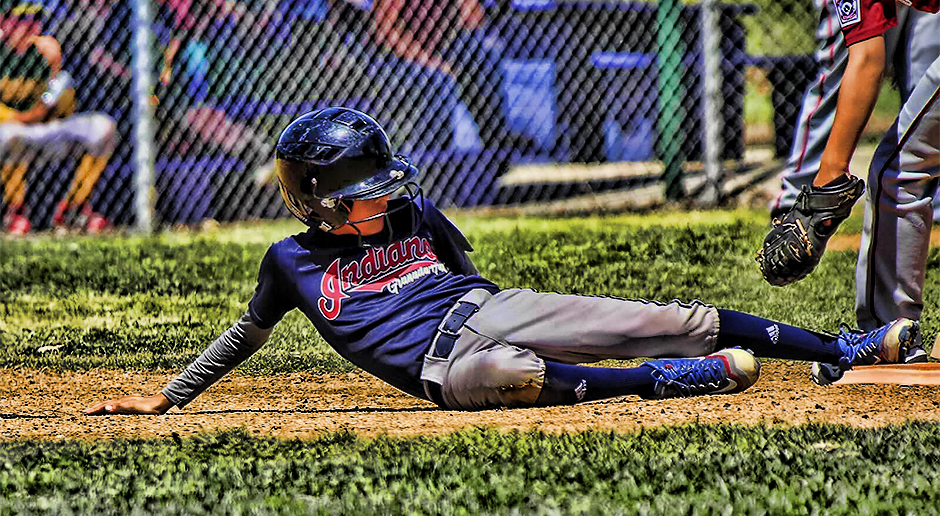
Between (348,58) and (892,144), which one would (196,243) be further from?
(892,144)

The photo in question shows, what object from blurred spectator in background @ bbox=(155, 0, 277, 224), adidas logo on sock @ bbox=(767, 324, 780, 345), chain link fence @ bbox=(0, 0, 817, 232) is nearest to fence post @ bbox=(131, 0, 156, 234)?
chain link fence @ bbox=(0, 0, 817, 232)

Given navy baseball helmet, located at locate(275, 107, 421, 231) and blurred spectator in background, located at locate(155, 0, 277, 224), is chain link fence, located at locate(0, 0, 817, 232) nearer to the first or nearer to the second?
blurred spectator in background, located at locate(155, 0, 277, 224)

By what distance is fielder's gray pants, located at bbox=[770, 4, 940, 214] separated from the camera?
458 centimetres

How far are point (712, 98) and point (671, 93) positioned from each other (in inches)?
17.1

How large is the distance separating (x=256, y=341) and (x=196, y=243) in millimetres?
4217

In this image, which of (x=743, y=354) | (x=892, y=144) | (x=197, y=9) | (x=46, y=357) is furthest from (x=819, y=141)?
(x=197, y=9)

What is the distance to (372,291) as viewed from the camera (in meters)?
4.08

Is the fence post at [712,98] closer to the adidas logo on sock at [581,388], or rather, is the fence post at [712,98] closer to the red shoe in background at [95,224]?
the red shoe in background at [95,224]

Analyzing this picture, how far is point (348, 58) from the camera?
9367mm

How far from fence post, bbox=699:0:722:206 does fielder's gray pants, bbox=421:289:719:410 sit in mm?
5290

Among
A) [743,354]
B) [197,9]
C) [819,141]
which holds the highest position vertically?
[819,141]

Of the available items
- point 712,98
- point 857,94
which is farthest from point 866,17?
point 712,98

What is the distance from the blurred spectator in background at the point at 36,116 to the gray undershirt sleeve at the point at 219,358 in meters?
5.20

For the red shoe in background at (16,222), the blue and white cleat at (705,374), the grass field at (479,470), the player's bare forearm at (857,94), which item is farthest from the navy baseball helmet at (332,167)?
the red shoe in background at (16,222)
